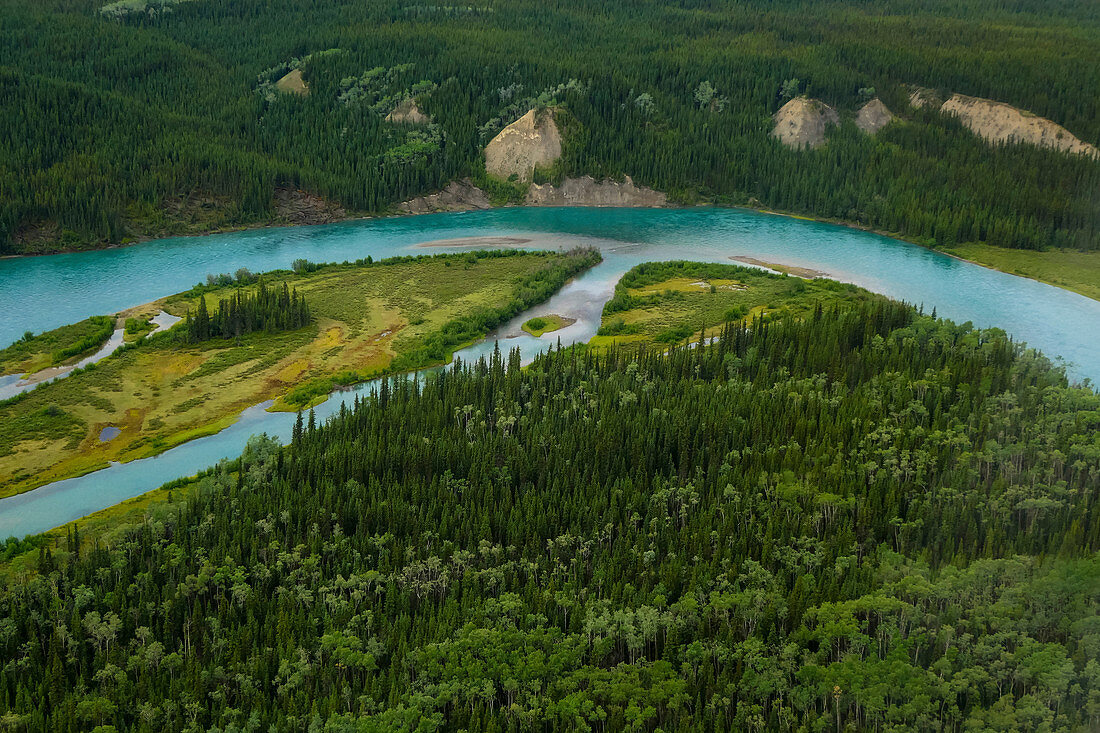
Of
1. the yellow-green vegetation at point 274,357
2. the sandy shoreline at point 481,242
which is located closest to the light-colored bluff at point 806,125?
the sandy shoreline at point 481,242

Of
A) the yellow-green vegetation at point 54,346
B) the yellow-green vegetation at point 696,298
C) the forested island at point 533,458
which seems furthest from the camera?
the yellow-green vegetation at point 696,298

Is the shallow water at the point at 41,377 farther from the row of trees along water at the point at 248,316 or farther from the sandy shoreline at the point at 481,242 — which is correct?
the sandy shoreline at the point at 481,242

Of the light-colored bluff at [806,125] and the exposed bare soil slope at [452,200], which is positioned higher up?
the light-colored bluff at [806,125]

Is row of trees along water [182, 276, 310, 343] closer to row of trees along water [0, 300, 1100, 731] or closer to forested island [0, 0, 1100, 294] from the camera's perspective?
row of trees along water [0, 300, 1100, 731]

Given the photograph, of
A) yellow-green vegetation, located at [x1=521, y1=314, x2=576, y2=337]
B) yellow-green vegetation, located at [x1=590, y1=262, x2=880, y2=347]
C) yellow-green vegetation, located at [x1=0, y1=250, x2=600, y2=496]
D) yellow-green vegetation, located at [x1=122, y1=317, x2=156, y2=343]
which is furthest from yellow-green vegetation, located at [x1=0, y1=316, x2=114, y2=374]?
yellow-green vegetation, located at [x1=590, y1=262, x2=880, y2=347]

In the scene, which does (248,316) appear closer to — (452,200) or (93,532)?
(93,532)

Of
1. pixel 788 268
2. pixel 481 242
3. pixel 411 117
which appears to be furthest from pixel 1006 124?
pixel 411 117
